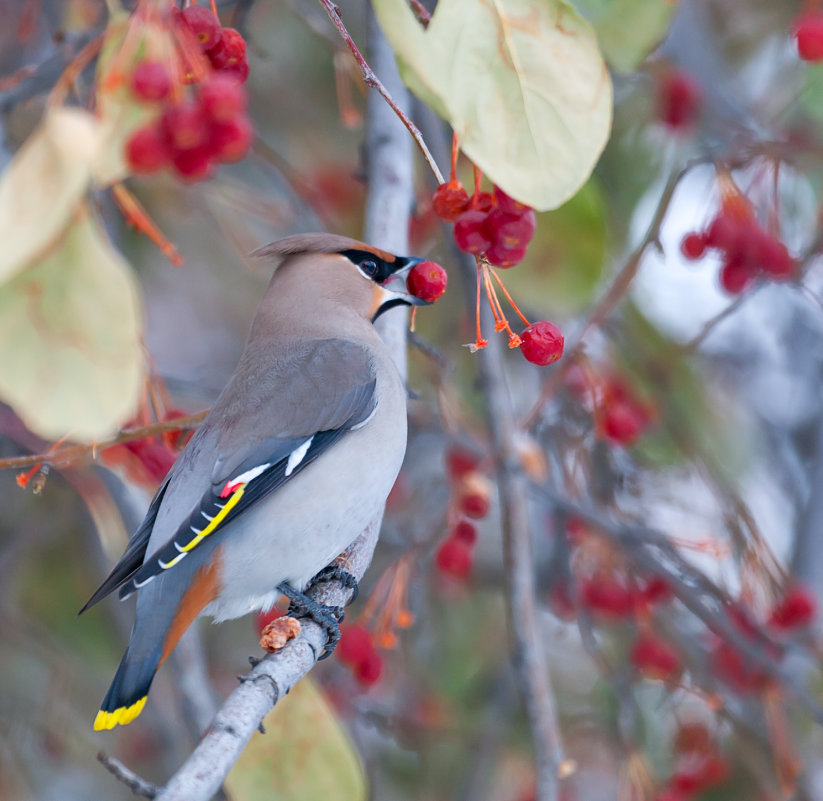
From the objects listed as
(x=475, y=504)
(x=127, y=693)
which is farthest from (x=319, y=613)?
(x=475, y=504)

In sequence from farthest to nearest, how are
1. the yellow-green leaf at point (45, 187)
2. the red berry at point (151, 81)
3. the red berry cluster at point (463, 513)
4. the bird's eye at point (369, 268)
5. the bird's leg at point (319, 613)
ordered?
the red berry cluster at point (463, 513), the bird's eye at point (369, 268), the bird's leg at point (319, 613), the red berry at point (151, 81), the yellow-green leaf at point (45, 187)

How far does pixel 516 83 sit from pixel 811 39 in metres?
1.19

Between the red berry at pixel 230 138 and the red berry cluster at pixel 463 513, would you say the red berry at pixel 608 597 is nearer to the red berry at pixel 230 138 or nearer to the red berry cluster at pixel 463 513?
the red berry cluster at pixel 463 513

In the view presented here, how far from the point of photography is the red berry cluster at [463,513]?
9.13 feet

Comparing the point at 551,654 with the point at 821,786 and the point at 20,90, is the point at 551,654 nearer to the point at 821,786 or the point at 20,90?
the point at 821,786

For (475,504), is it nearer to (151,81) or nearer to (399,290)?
(399,290)

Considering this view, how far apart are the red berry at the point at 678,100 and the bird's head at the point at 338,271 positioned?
1178 mm

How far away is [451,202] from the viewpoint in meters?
1.86

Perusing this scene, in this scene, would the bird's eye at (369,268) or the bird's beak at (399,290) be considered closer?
the bird's beak at (399,290)

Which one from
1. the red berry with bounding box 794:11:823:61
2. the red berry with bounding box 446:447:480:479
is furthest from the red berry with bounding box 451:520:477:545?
the red berry with bounding box 794:11:823:61

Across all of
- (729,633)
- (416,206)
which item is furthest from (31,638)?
(729,633)

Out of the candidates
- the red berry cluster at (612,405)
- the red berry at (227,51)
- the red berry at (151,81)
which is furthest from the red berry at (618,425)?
the red berry at (151,81)

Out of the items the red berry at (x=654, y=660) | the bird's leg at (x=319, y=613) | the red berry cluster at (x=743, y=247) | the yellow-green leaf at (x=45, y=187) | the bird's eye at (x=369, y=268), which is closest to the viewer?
the yellow-green leaf at (x=45, y=187)

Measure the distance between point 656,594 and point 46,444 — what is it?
5.66 ft
